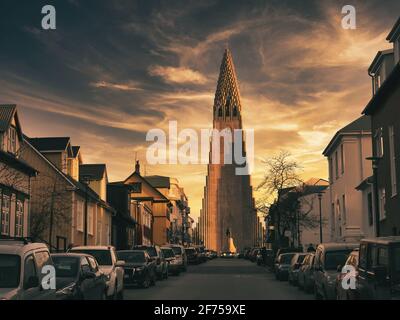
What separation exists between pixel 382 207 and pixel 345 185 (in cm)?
1182

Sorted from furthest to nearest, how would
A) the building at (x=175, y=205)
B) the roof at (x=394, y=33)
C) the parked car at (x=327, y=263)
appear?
the building at (x=175, y=205), the roof at (x=394, y=33), the parked car at (x=327, y=263)

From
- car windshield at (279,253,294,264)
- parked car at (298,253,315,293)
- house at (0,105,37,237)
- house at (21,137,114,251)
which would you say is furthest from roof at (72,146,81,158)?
parked car at (298,253,315,293)

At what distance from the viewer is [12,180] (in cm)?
3425

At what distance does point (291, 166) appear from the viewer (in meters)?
51.1

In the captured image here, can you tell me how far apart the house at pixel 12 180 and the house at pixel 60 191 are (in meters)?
2.97

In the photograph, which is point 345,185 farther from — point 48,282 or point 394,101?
point 48,282

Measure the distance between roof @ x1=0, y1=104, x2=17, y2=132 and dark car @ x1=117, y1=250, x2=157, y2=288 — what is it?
10163mm

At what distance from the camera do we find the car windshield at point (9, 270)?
9984 millimetres

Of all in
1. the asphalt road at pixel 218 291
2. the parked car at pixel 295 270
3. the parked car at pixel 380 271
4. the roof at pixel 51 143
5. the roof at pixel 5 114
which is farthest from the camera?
the roof at pixel 51 143

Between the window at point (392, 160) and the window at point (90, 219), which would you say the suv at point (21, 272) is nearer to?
the window at point (392, 160)

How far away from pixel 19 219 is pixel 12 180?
300cm

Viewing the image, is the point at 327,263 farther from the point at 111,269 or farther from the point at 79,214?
the point at 79,214

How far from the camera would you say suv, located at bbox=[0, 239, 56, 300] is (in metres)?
9.77

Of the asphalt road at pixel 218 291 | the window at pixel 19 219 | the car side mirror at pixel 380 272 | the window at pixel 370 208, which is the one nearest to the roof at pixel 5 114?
the window at pixel 19 219
